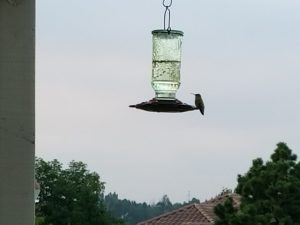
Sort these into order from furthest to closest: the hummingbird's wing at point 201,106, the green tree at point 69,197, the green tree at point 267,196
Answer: the green tree at point 69,197 → the green tree at point 267,196 → the hummingbird's wing at point 201,106

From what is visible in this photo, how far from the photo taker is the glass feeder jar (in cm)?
360

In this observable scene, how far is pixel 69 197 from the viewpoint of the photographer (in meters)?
53.6

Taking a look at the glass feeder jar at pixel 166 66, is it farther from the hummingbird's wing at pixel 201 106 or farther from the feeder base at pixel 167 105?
the hummingbird's wing at pixel 201 106

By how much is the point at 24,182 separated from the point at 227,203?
46.3ft

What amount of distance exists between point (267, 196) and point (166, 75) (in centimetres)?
1342

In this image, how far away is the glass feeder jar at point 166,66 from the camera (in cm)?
360

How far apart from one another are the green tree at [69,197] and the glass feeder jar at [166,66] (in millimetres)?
47191

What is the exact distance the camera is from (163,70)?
362 centimetres

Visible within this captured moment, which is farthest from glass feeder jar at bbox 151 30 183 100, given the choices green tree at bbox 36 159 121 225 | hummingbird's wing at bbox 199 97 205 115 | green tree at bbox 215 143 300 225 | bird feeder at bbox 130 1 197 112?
green tree at bbox 36 159 121 225

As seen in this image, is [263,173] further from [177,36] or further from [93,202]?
[93,202]

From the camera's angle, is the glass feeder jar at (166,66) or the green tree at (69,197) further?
the green tree at (69,197)

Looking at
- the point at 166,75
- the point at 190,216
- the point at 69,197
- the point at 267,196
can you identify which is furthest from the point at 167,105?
the point at 69,197

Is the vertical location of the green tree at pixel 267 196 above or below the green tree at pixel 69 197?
below

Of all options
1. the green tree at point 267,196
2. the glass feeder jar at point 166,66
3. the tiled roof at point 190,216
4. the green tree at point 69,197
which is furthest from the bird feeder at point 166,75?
the green tree at point 69,197
